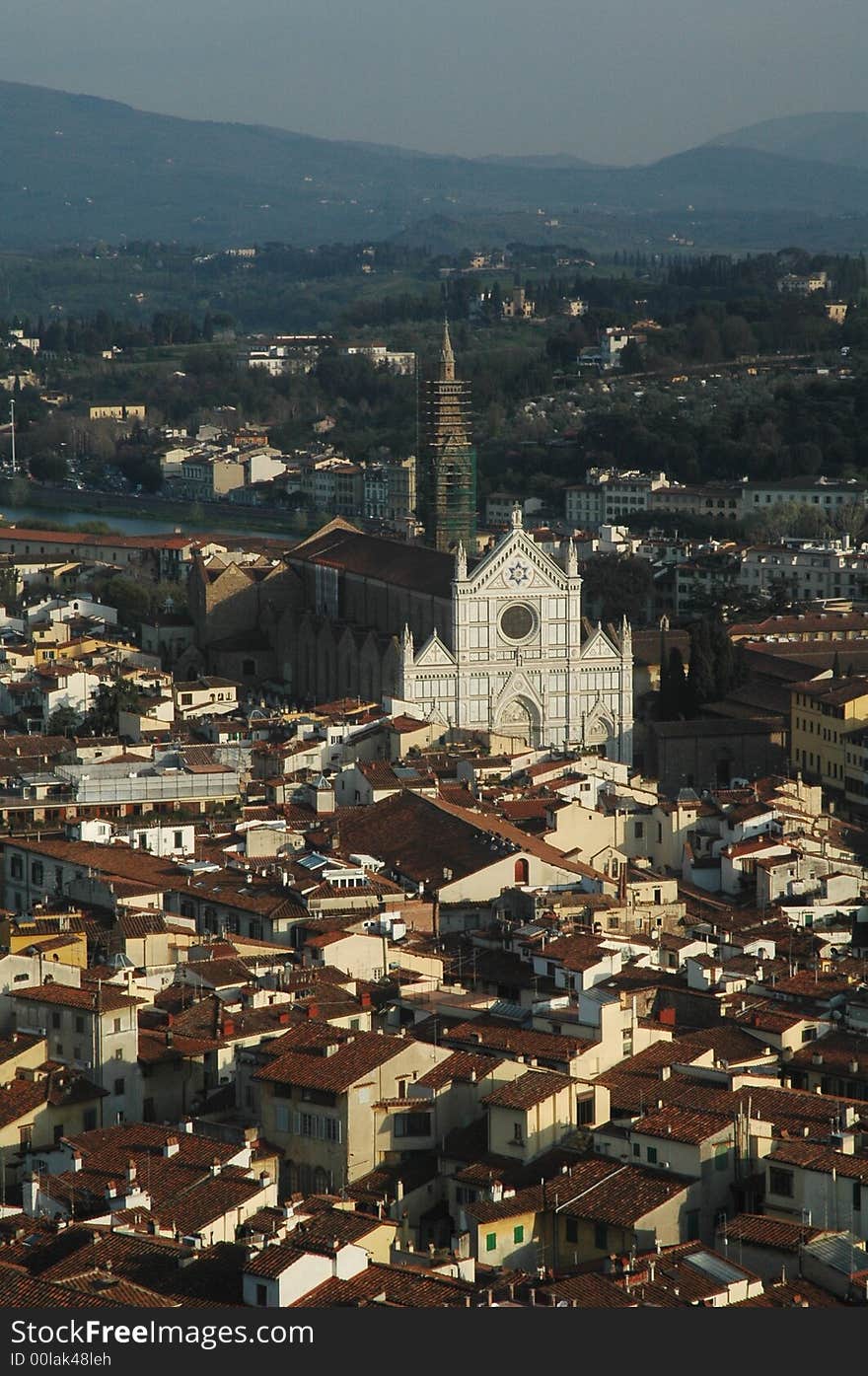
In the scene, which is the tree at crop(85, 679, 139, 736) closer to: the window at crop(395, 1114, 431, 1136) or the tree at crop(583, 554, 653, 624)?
the tree at crop(583, 554, 653, 624)

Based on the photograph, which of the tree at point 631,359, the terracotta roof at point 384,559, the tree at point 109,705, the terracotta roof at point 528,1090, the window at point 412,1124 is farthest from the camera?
the tree at point 631,359

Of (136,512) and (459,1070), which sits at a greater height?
(459,1070)

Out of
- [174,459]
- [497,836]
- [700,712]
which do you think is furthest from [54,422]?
[497,836]

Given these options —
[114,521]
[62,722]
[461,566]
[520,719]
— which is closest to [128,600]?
[461,566]

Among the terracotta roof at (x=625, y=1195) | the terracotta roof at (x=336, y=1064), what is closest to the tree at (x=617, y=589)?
the terracotta roof at (x=336, y=1064)

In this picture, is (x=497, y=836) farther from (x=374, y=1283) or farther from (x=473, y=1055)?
(x=374, y=1283)

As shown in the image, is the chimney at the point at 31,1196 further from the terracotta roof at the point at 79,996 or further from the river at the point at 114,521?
the river at the point at 114,521

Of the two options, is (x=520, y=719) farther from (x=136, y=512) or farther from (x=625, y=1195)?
(x=136, y=512)

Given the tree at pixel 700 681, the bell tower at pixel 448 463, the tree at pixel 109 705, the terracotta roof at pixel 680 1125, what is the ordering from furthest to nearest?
1. the bell tower at pixel 448 463
2. the tree at pixel 700 681
3. the tree at pixel 109 705
4. the terracotta roof at pixel 680 1125

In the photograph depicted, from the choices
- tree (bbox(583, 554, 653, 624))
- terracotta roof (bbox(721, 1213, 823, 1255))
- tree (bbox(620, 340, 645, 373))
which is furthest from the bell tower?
tree (bbox(620, 340, 645, 373))
